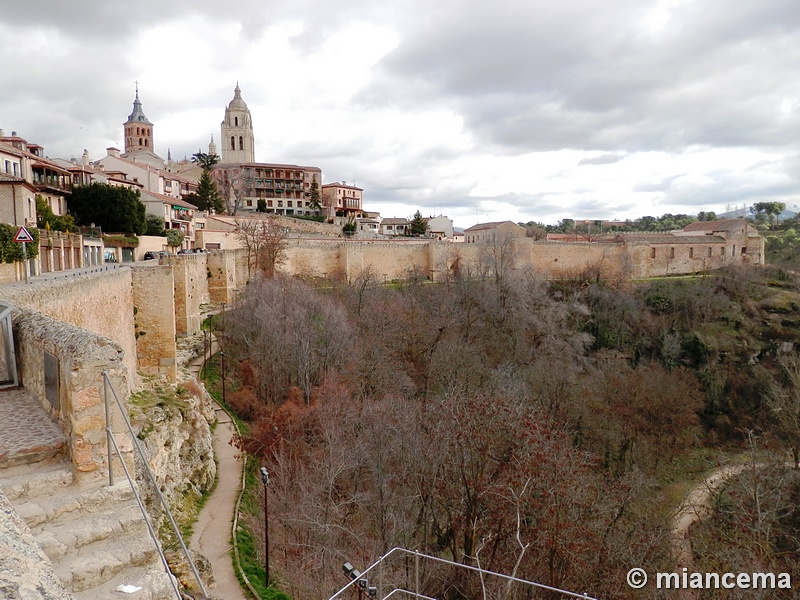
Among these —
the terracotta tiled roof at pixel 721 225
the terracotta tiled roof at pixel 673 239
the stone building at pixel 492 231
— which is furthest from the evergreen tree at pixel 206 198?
the terracotta tiled roof at pixel 721 225

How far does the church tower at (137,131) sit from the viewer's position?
3246 inches

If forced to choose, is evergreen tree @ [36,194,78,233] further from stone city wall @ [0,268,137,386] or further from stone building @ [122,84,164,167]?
stone building @ [122,84,164,167]

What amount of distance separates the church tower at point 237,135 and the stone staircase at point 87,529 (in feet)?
273

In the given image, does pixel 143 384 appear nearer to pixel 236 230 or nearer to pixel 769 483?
pixel 769 483

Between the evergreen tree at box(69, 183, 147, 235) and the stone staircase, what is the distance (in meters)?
31.1

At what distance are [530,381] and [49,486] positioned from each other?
934 inches

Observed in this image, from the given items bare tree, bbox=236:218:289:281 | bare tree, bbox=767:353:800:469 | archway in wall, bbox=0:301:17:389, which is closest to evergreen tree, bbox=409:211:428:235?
bare tree, bbox=236:218:289:281

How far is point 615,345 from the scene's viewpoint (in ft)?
120

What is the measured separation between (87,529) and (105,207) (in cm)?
3233

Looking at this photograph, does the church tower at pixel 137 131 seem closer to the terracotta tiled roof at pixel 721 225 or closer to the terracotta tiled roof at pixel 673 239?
the terracotta tiled roof at pixel 673 239

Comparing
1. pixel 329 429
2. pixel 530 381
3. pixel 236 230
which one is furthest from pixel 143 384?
pixel 236 230

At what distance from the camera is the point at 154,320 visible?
17.2m

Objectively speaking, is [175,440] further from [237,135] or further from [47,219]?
[237,135]

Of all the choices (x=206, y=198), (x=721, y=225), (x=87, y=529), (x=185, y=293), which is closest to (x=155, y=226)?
(x=185, y=293)
